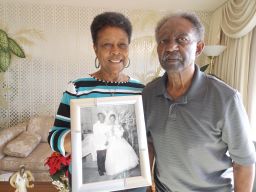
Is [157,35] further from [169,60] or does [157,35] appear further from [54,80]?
[54,80]

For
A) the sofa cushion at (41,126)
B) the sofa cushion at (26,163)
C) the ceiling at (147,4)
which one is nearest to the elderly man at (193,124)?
the sofa cushion at (26,163)

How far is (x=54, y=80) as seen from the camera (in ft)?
12.5

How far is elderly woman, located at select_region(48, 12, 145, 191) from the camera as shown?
98 centimetres

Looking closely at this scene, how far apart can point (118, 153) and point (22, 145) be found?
2541 millimetres

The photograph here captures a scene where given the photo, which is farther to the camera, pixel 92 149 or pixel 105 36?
pixel 105 36

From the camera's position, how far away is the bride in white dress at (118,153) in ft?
2.63

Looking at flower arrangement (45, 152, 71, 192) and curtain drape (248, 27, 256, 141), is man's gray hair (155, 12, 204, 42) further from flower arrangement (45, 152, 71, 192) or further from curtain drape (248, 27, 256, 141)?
curtain drape (248, 27, 256, 141)

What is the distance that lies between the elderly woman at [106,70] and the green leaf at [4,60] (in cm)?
312

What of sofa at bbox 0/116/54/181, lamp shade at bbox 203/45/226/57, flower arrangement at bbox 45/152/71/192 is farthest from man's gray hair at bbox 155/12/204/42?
sofa at bbox 0/116/54/181

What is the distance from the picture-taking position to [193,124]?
2.88ft

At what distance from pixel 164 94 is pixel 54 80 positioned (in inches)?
125

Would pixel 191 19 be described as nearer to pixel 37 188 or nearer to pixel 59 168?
pixel 59 168

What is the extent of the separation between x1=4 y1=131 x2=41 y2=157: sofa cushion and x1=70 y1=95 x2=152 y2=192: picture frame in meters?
2.43

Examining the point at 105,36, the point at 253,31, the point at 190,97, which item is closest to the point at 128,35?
the point at 105,36
